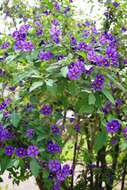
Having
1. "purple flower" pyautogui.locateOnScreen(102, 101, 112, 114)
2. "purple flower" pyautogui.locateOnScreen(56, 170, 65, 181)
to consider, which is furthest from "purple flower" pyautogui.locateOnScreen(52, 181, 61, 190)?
"purple flower" pyautogui.locateOnScreen(102, 101, 112, 114)

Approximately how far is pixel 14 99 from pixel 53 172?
0.41 meters

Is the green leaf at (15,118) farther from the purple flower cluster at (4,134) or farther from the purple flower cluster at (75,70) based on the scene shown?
the purple flower cluster at (75,70)

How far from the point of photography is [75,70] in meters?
1.78

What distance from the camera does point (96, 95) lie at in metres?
1.83

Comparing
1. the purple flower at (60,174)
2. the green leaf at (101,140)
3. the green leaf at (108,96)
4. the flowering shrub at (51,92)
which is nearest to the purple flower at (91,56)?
the flowering shrub at (51,92)

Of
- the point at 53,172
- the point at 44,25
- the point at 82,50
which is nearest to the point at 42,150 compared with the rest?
the point at 53,172

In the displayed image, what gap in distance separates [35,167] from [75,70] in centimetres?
49

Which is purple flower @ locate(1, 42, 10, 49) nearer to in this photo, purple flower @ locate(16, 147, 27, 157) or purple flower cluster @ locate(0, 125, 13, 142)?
purple flower cluster @ locate(0, 125, 13, 142)

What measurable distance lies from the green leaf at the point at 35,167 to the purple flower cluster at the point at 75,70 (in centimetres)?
44

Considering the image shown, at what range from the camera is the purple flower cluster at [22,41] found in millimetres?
2047

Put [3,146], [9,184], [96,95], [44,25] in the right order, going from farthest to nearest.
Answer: [9,184] → [44,25] → [3,146] → [96,95]

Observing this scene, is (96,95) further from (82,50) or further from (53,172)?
(53,172)

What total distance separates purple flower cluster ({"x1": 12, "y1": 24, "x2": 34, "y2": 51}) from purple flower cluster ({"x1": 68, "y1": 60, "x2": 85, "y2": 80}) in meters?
0.33

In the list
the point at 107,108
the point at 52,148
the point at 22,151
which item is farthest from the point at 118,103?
the point at 22,151
